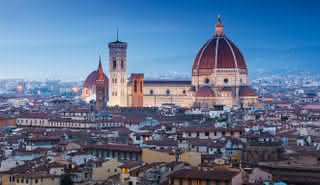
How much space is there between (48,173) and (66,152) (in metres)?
9.39

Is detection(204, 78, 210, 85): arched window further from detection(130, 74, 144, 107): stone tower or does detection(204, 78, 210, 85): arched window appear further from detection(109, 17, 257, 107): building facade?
detection(130, 74, 144, 107): stone tower

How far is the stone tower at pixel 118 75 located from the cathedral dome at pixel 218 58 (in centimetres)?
1046

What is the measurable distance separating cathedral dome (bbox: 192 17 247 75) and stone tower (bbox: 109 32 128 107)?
10.5 metres

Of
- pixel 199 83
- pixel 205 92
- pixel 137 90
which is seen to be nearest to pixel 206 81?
pixel 199 83

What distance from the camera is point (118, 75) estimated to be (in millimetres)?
138625

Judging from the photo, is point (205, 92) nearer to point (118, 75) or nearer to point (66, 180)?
point (118, 75)

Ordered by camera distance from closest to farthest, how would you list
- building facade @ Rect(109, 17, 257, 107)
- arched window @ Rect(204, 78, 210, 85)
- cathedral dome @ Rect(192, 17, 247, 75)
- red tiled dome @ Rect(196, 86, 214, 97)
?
1. red tiled dome @ Rect(196, 86, 214, 97)
2. building facade @ Rect(109, 17, 257, 107)
3. cathedral dome @ Rect(192, 17, 247, 75)
4. arched window @ Rect(204, 78, 210, 85)

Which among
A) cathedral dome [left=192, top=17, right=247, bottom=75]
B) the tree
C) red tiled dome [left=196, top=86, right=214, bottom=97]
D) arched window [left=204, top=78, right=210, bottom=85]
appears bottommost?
the tree

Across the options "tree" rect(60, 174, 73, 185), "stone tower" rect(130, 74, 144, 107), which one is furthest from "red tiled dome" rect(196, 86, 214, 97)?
"tree" rect(60, 174, 73, 185)

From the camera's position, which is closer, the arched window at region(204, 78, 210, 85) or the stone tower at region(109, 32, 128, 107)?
the arched window at region(204, 78, 210, 85)

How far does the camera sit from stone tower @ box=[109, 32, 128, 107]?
138 metres

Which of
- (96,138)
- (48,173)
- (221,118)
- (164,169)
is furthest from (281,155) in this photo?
(221,118)

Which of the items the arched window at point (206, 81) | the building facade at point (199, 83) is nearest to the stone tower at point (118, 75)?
the building facade at point (199, 83)

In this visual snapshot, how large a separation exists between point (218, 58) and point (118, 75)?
49.1 ft
